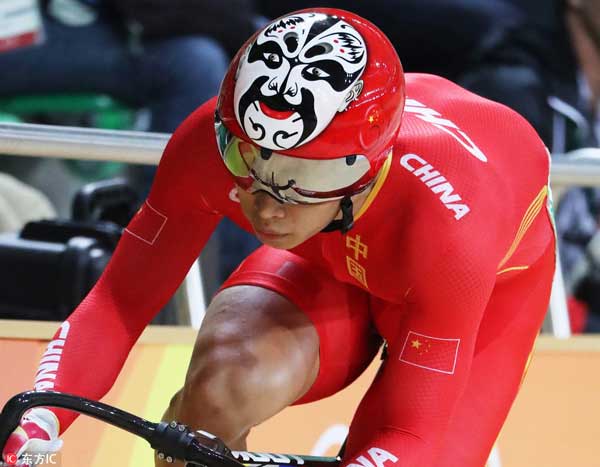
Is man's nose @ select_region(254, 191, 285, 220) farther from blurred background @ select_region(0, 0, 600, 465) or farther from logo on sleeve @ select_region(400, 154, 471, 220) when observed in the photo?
blurred background @ select_region(0, 0, 600, 465)

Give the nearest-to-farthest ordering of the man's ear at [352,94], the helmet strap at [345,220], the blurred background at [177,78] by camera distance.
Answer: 1. the man's ear at [352,94]
2. the helmet strap at [345,220]
3. the blurred background at [177,78]

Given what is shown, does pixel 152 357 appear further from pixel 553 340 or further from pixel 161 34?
pixel 161 34

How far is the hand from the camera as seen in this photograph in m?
1.99

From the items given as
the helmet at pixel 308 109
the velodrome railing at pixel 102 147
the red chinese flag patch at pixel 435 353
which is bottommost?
the velodrome railing at pixel 102 147

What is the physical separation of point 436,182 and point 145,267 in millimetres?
581

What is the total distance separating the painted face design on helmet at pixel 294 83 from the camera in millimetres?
1992

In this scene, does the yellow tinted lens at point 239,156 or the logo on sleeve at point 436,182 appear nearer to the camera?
the yellow tinted lens at point 239,156

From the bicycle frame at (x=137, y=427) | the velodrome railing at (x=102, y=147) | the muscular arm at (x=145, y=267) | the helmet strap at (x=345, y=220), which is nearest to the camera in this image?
the bicycle frame at (x=137, y=427)

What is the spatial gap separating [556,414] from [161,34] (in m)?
2.33

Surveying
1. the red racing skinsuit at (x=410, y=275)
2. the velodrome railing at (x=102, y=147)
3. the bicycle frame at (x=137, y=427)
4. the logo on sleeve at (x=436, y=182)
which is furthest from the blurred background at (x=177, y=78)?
the bicycle frame at (x=137, y=427)

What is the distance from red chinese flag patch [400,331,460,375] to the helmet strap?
0.22m

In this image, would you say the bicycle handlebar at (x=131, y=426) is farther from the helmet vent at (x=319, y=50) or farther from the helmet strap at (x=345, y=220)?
the helmet vent at (x=319, y=50)

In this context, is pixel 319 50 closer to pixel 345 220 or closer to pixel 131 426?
pixel 345 220

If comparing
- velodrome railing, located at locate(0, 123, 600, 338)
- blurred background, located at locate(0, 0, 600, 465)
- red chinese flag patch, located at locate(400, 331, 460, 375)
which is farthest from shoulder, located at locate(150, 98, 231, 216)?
blurred background, located at locate(0, 0, 600, 465)
